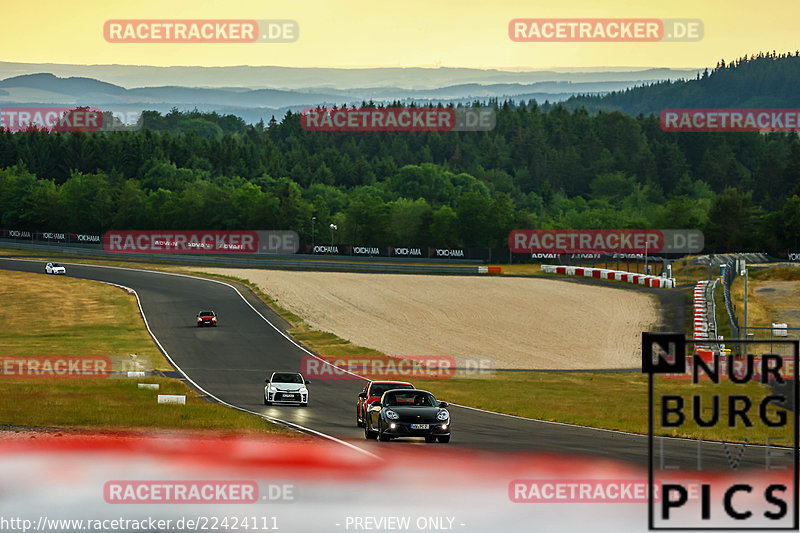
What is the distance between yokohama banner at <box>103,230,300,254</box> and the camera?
134500 millimetres

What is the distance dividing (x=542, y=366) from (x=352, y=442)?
94.0 feet

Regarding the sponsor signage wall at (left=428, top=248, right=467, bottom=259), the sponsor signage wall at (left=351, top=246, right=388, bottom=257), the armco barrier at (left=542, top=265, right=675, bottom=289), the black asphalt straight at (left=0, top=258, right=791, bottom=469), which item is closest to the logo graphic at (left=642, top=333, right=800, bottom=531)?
the black asphalt straight at (left=0, top=258, right=791, bottom=469)

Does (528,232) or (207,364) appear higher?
(528,232)

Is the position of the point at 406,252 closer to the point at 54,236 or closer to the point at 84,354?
the point at 54,236

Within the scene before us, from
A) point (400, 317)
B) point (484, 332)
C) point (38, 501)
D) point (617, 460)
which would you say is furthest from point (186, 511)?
point (400, 317)

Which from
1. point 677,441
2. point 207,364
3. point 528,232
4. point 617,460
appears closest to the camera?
point 617,460

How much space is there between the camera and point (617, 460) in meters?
23.0

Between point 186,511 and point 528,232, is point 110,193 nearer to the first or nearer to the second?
point 528,232

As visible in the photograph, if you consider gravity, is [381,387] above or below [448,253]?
below

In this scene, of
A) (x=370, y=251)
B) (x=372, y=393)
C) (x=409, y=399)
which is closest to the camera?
(x=409, y=399)

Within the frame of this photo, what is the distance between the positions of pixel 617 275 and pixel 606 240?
58.0 metres

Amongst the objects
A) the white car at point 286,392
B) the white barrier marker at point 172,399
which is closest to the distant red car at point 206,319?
the white car at point 286,392

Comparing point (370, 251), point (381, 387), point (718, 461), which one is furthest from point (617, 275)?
point (718, 461)

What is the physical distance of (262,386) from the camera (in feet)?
145
